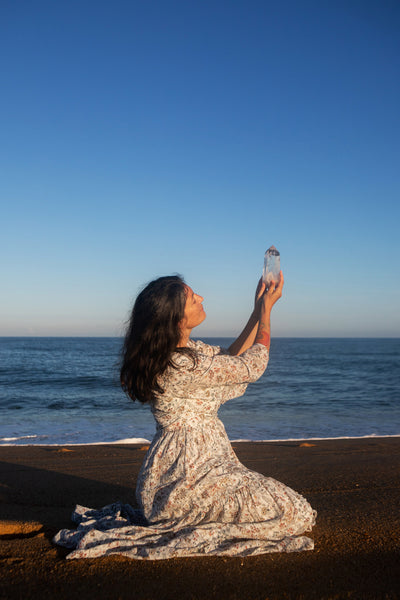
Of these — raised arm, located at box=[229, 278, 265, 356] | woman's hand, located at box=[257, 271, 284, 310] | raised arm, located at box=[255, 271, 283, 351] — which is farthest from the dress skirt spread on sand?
raised arm, located at box=[229, 278, 265, 356]

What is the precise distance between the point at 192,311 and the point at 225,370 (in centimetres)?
45

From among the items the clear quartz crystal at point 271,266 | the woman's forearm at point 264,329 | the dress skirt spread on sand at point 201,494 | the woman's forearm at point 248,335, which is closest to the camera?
the dress skirt spread on sand at point 201,494

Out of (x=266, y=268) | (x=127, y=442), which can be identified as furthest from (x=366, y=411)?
(x=266, y=268)

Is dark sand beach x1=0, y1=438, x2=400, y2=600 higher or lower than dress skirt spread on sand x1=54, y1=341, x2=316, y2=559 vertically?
lower

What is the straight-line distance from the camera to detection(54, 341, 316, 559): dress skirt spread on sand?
113 inches

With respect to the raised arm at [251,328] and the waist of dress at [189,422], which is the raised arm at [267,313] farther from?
the waist of dress at [189,422]

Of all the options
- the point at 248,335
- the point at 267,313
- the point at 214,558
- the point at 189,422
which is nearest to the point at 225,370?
the point at 189,422

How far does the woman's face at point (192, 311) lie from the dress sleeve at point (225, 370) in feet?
0.83

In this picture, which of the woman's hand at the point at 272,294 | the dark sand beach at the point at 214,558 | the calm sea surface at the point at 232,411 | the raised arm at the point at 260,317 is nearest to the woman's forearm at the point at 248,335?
the raised arm at the point at 260,317

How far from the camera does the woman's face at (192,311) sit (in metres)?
3.05

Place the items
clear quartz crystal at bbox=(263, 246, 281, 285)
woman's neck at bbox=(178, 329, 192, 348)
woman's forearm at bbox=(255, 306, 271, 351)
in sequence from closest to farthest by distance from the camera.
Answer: woman's neck at bbox=(178, 329, 192, 348) < woman's forearm at bbox=(255, 306, 271, 351) < clear quartz crystal at bbox=(263, 246, 281, 285)

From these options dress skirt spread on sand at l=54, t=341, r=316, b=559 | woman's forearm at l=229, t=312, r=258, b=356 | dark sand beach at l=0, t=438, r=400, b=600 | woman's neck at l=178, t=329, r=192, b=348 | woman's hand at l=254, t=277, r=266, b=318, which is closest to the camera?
dark sand beach at l=0, t=438, r=400, b=600

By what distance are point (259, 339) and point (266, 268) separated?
55cm

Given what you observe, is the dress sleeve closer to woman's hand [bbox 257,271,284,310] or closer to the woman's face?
the woman's face
